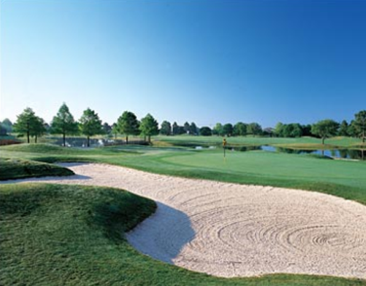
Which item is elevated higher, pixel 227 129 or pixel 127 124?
pixel 227 129

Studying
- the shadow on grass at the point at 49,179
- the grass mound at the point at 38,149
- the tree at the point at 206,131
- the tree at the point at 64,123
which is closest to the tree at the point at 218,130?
the tree at the point at 206,131

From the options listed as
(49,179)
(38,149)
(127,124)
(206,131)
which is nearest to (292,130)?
(206,131)

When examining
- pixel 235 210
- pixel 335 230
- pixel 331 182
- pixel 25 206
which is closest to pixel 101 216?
pixel 25 206

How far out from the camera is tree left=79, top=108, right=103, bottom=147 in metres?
52.3

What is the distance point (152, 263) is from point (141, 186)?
353 inches

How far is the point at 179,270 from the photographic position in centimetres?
559

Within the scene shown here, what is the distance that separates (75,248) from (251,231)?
18.0 feet

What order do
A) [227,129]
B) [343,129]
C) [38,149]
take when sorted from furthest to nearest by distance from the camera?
[227,129] → [343,129] → [38,149]

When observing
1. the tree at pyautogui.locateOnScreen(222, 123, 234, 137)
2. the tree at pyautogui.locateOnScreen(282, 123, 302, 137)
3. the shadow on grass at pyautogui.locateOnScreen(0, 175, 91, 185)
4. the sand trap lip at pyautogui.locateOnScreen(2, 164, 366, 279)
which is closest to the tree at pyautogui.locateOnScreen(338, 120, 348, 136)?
the tree at pyautogui.locateOnScreen(282, 123, 302, 137)

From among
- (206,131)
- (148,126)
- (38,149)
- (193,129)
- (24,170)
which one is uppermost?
(193,129)

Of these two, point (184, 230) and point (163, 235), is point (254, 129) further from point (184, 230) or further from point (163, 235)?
point (163, 235)

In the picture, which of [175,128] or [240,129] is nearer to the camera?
[240,129]

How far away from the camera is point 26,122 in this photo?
151ft

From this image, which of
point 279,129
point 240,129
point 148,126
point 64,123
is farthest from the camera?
point 240,129
